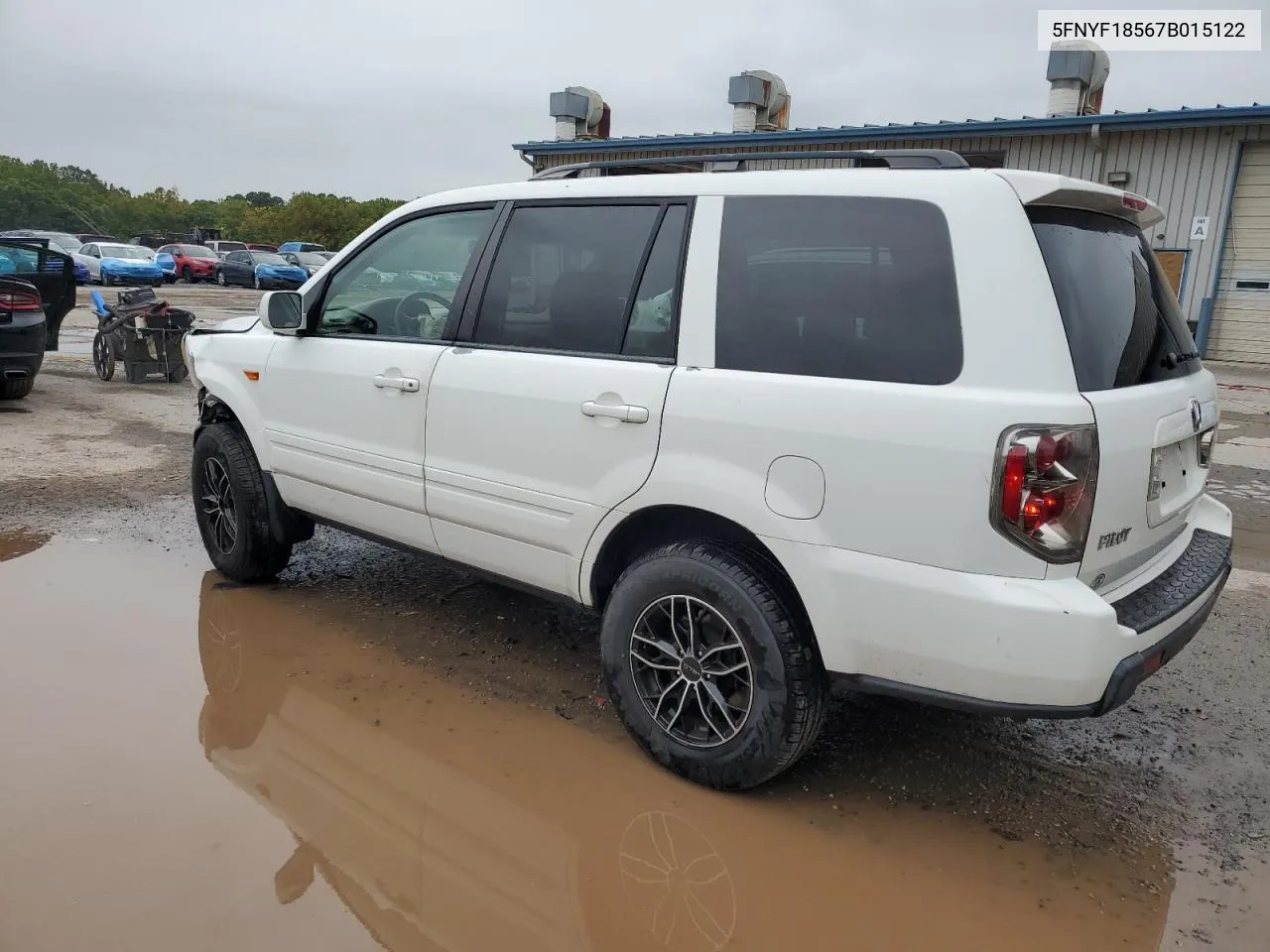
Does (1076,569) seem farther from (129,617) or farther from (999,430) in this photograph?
(129,617)

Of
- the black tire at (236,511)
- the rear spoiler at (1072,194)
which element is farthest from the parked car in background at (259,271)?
the rear spoiler at (1072,194)

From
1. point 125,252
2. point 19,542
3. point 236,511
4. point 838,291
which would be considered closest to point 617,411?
point 838,291

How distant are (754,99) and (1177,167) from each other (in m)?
8.67

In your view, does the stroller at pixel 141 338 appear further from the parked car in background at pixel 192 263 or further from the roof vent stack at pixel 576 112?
the parked car in background at pixel 192 263

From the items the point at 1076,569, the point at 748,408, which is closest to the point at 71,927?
the point at 748,408

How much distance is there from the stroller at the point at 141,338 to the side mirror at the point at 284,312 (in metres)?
7.77

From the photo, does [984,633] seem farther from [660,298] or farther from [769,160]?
[769,160]

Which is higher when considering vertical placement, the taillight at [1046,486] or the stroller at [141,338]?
the taillight at [1046,486]

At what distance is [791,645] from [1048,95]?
17.8 meters

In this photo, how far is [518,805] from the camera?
3.03 meters

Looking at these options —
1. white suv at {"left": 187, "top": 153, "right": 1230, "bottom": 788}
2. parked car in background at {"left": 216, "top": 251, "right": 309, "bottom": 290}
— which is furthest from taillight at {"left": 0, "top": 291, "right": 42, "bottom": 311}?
parked car in background at {"left": 216, "top": 251, "right": 309, "bottom": 290}

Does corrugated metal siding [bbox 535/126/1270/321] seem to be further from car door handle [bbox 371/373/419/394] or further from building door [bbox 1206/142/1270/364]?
car door handle [bbox 371/373/419/394]

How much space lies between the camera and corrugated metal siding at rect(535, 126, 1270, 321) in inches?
624

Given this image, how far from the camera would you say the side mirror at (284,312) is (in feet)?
14.3
